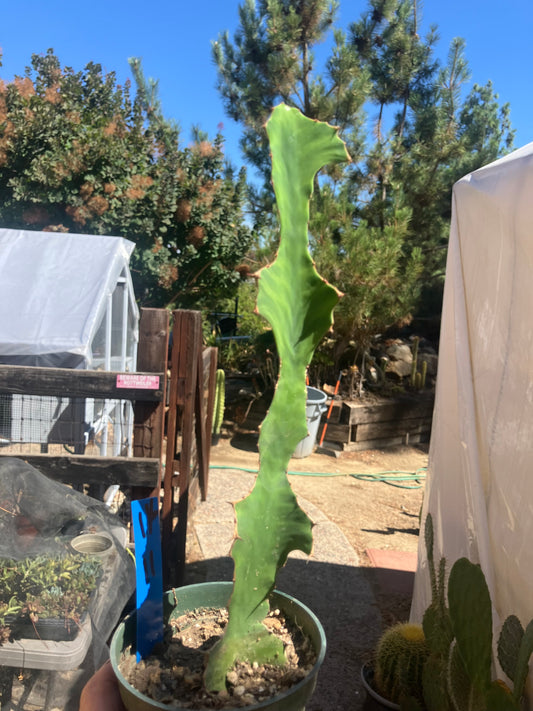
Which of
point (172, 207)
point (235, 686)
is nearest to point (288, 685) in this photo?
point (235, 686)

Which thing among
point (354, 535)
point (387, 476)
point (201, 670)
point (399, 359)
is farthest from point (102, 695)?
point (399, 359)

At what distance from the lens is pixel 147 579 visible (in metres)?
1.38

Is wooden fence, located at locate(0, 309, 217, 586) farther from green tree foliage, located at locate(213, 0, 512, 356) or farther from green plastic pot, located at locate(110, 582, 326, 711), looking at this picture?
green tree foliage, located at locate(213, 0, 512, 356)

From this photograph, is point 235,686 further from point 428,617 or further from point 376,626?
point 376,626

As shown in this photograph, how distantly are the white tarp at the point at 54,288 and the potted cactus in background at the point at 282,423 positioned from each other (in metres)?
2.89

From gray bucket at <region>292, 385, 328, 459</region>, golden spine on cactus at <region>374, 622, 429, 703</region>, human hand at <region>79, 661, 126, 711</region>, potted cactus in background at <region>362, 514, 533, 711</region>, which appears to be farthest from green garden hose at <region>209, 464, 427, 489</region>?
human hand at <region>79, 661, 126, 711</region>

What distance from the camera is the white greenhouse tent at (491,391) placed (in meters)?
1.43

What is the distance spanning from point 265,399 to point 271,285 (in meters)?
6.94

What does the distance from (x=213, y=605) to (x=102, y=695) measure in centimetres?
36

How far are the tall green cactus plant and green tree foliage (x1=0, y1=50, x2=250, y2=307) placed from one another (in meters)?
8.01

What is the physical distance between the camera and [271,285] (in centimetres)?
124

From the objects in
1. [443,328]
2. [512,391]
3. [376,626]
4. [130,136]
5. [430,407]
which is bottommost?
[376,626]

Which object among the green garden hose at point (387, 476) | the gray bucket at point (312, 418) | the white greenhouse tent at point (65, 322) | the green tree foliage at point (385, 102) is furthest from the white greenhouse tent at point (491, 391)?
the green tree foliage at point (385, 102)

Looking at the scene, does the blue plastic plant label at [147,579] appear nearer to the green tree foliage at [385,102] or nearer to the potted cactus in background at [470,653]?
the potted cactus in background at [470,653]
